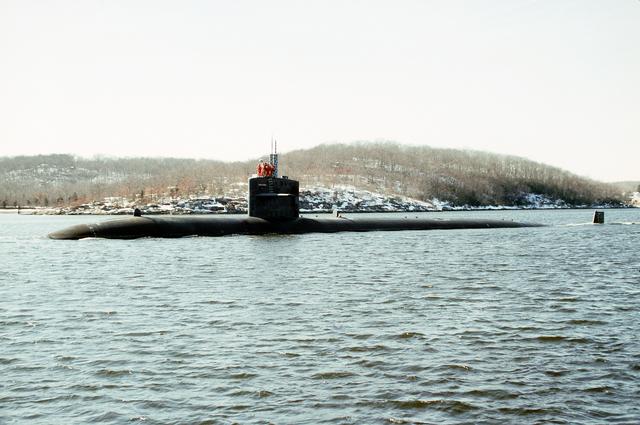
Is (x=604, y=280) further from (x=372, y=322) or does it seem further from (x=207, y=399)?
(x=207, y=399)

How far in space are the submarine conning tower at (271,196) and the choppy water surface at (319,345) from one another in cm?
1864

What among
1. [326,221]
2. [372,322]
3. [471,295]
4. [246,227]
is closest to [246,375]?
[372,322]

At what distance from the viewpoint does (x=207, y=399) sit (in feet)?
37.1

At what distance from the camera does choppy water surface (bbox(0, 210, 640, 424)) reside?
35.9 ft

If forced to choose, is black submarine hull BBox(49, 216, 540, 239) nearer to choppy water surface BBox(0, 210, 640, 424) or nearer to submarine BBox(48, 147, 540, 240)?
submarine BBox(48, 147, 540, 240)

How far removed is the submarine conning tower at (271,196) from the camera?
48656mm

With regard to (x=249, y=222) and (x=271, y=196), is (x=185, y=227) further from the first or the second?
(x=271, y=196)

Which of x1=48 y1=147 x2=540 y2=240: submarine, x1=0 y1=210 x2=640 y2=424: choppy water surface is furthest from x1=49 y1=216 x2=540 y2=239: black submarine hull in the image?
x1=0 y1=210 x2=640 y2=424: choppy water surface

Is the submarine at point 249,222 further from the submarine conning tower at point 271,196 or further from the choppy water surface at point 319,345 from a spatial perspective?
the choppy water surface at point 319,345

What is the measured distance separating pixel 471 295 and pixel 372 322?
6149mm

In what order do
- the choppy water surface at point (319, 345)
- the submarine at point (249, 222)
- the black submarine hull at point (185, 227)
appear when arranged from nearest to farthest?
the choppy water surface at point (319, 345) → the black submarine hull at point (185, 227) → the submarine at point (249, 222)

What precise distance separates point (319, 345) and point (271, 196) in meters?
34.4

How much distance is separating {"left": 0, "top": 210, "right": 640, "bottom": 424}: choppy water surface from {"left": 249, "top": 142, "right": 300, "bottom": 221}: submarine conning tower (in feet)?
61.2

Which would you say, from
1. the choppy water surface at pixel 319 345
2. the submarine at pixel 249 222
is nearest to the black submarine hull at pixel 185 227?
the submarine at pixel 249 222
